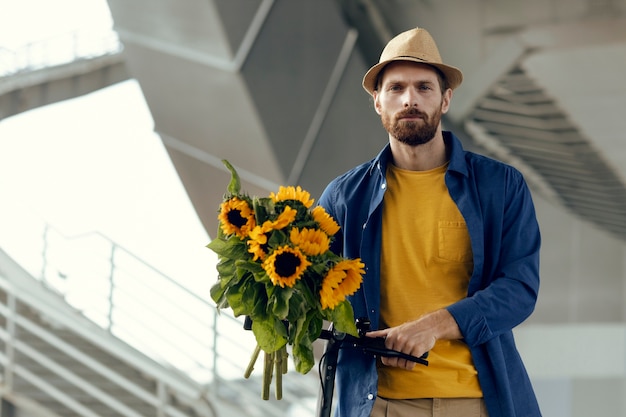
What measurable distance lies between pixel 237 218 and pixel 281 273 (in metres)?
0.20

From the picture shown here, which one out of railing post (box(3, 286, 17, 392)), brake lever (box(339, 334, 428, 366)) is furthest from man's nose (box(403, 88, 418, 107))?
railing post (box(3, 286, 17, 392))

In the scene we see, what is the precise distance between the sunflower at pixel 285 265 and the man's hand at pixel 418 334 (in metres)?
0.24

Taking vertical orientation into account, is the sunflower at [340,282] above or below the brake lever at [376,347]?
above

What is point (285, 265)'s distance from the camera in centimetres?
213

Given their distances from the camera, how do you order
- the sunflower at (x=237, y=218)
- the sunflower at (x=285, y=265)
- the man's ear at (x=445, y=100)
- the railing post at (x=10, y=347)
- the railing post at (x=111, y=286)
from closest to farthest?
the sunflower at (x=285, y=265) → the sunflower at (x=237, y=218) → the man's ear at (x=445, y=100) → the railing post at (x=10, y=347) → the railing post at (x=111, y=286)

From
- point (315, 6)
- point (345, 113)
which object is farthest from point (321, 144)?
point (315, 6)

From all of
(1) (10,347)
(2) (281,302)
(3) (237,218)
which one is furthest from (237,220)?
(1) (10,347)

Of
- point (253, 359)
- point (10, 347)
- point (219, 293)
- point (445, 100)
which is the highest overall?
point (10, 347)

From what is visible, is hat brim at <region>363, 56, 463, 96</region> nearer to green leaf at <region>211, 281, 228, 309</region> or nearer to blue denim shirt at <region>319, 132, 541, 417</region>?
blue denim shirt at <region>319, 132, 541, 417</region>

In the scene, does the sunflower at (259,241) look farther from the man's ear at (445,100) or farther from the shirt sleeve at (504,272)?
the man's ear at (445,100)

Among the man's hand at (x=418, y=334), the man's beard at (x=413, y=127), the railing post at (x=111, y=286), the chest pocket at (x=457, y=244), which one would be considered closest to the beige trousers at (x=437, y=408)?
the man's hand at (x=418, y=334)

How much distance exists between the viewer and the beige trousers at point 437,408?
226 centimetres

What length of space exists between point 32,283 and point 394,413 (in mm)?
5907

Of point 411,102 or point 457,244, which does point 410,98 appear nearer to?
point 411,102
